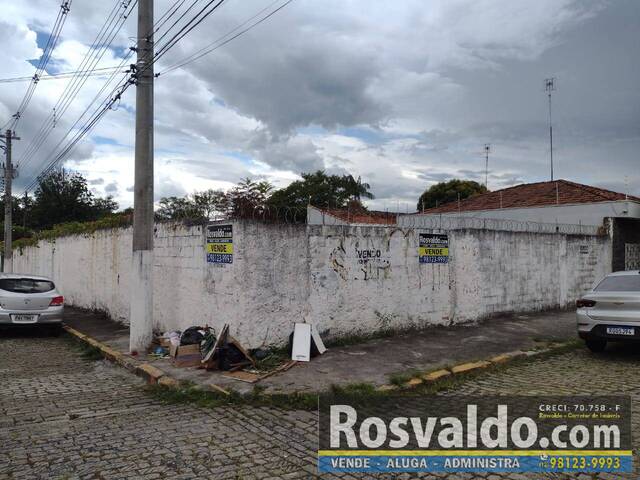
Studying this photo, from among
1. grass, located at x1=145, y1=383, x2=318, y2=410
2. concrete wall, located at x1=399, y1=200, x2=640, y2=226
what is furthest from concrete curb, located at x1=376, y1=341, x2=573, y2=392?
concrete wall, located at x1=399, y1=200, x2=640, y2=226

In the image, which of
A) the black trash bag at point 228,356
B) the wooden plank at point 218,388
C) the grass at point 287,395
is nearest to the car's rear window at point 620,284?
the grass at point 287,395

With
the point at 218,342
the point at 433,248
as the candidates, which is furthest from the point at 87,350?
the point at 433,248

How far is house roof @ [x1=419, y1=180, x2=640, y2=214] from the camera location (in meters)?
17.4

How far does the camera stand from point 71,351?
8.57 meters

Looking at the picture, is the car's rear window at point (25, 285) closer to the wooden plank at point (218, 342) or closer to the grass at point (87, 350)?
the grass at point (87, 350)

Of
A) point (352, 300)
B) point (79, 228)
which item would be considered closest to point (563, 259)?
point (352, 300)

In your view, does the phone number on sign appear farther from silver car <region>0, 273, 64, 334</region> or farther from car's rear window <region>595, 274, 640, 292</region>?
silver car <region>0, 273, 64, 334</region>

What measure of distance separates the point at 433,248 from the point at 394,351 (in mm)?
2772

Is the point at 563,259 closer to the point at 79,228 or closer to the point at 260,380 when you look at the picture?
the point at 260,380

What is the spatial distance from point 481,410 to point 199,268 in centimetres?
473

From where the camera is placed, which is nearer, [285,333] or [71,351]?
[285,333]

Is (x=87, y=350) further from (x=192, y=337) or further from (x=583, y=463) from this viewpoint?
(x=583, y=463)

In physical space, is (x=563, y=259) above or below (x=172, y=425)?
above

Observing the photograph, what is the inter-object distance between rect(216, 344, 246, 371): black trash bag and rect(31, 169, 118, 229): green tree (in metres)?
34.4
